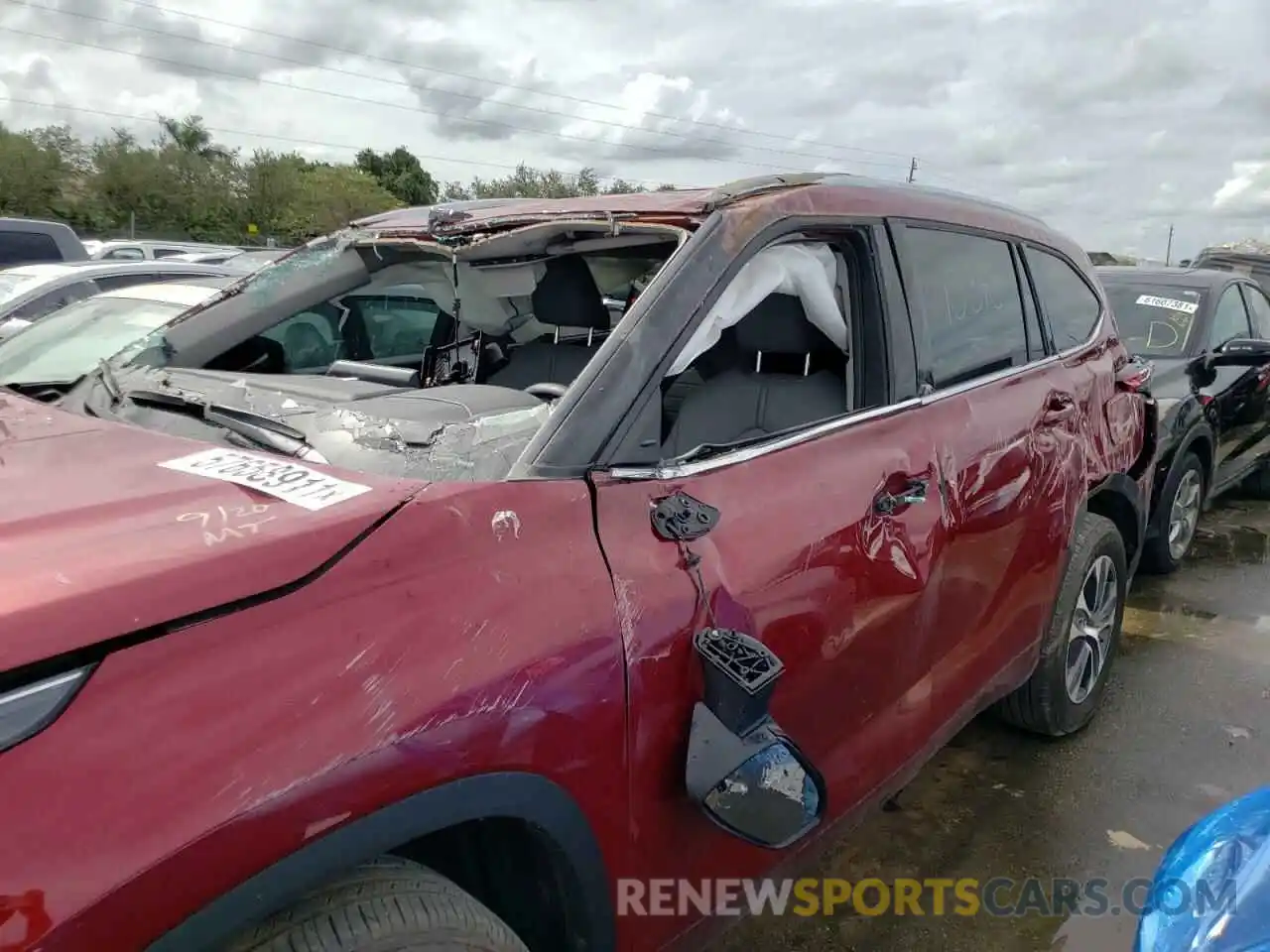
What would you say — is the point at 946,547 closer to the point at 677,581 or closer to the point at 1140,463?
the point at 677,581

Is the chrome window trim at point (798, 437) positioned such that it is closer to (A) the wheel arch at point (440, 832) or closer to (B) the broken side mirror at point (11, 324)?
(A) the wheel arch at point (440, 832)

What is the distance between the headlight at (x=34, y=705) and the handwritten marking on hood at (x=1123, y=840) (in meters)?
3.02

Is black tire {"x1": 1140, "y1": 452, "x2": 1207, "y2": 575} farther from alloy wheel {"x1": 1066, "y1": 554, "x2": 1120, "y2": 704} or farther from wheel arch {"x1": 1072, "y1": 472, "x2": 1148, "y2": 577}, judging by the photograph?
alloy wheel {"x1": 1066, "y1": 554, "x2": 1120, "y2": 704}

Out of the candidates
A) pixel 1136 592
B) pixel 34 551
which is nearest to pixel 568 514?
pixel 34 551

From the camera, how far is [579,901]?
160cm

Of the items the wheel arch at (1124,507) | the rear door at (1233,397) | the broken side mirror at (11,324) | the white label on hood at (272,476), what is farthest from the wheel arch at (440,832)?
the broken side mirror at (11,324)

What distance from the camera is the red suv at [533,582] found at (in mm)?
1152

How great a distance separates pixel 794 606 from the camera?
6.35ft

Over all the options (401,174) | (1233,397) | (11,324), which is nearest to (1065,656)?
(1233,397)

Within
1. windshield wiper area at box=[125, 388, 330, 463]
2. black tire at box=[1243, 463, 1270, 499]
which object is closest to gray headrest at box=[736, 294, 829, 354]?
windshield wiper area at box=[125, 388, 330, 463]

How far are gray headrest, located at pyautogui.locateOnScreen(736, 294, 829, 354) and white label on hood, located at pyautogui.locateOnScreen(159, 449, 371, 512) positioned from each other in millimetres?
1354

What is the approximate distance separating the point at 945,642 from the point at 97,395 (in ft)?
7.28

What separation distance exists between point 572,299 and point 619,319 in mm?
836

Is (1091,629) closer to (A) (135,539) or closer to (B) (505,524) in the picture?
(B) (505,524)
